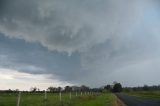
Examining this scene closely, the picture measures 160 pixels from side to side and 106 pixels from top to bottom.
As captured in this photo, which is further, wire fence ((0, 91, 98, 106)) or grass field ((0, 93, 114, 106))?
grass field ((0, 93, 114, 106))

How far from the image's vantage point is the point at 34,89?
138 m

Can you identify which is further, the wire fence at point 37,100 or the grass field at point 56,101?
the grass field at point 56,101

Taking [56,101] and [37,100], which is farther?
[37,100]

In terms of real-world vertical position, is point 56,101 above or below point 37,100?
below
